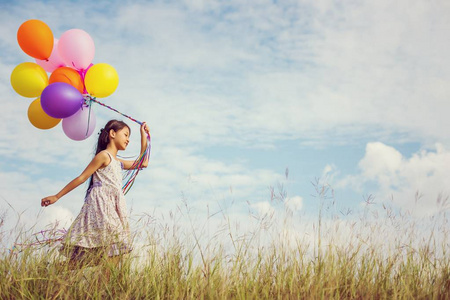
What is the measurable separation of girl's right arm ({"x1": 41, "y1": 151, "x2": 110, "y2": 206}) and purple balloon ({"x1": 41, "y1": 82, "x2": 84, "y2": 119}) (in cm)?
75

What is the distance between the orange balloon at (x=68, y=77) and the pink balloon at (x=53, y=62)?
22 cm

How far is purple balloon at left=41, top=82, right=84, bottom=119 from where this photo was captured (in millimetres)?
4582

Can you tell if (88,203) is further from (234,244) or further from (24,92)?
(24,92)

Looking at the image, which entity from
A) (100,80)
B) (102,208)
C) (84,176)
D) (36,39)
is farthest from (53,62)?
(102,208)

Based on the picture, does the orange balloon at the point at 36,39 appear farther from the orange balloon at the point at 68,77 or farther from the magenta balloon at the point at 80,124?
the magenta balloon at the point at 80,124

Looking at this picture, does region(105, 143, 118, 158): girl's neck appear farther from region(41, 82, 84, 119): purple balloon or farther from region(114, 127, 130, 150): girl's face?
region(41, 82, 84, 119): purple balloon

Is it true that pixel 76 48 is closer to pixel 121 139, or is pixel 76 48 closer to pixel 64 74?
pixel 64 74

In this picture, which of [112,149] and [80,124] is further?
[80,124]

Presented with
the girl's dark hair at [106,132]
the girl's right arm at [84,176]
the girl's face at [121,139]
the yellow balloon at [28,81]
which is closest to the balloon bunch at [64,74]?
the yellow balloon at [28,81]

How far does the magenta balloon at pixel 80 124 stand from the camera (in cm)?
493

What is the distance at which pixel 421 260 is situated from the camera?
3549 millimetres

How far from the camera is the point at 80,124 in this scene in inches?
195

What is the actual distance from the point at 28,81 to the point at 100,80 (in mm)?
889

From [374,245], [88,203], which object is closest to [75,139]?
[88,203]
